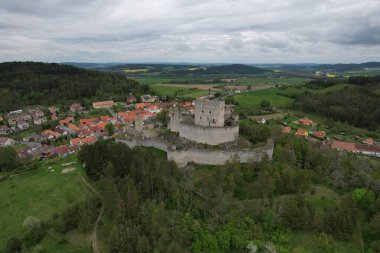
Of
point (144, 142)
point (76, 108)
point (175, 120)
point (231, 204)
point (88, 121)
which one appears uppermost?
point (175, 120)

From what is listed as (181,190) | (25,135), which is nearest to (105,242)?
(181,190)

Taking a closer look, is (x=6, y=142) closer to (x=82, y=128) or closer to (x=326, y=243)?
(x=82, y=128)

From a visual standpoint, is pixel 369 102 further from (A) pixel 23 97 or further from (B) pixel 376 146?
(A) pixel 23 97

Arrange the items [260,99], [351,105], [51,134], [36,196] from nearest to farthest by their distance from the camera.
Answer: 1. [36,196]
2. [51,134]
3. [351,105]
4. [260,99]

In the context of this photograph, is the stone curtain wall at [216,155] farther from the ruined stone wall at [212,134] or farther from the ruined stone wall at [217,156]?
the ruined stone wall at [212,134]

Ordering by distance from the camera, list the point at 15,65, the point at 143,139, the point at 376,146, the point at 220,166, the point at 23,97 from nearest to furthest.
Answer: the point at 220,166, the point at 143,139, the point at 376,146, the point at 23,97, the point at 15,65

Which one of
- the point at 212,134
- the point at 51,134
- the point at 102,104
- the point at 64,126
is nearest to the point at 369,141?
the point at 212,134
